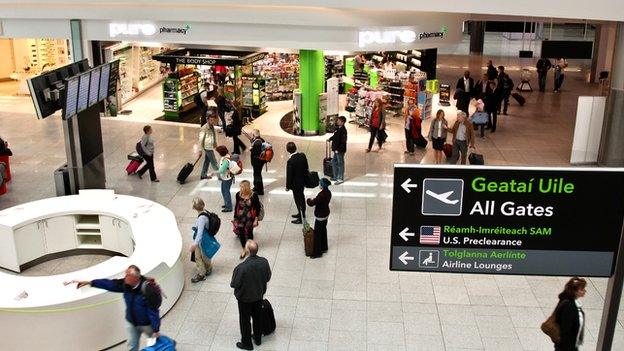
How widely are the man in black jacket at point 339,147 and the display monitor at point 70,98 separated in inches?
200

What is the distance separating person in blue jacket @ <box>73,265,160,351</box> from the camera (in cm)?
725

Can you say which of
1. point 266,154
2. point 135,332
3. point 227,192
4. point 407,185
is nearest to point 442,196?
point 407,185

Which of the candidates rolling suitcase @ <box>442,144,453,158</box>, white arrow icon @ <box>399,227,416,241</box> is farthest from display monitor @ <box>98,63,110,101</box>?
white arrow icon @ <box>399,227,416,241</box>

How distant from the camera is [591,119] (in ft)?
49.5

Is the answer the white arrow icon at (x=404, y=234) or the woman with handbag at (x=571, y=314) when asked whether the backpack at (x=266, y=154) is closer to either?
the woman with handbag at (x=571, y=314)

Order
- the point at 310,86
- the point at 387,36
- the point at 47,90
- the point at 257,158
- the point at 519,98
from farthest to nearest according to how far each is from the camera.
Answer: the point at 519,98
the point at 310,86
the point at 387,36
the point at 257,158
the point at 47,90

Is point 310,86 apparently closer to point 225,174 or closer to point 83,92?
point 225,174

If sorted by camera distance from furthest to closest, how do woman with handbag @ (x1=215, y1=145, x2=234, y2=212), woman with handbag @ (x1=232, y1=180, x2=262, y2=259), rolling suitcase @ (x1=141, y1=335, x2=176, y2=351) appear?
woman with handbag @ (x1=215, y1=145, x2=234, y2=212), woman with handbag @ (x1=232, y1=180, x2=262, y2=259), rolling suitcase @ (x1=141, y1=335, x2=176, y2=351)

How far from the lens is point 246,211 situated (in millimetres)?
10484

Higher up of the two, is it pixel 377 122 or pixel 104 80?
pixel 104 80

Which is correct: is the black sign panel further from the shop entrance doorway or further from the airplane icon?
the shop entrance doorway

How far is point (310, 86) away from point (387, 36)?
2.87 metres

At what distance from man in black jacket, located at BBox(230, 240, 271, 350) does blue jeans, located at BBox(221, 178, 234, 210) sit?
4.35 m

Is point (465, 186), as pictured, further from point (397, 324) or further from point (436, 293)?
point (436, 293)
